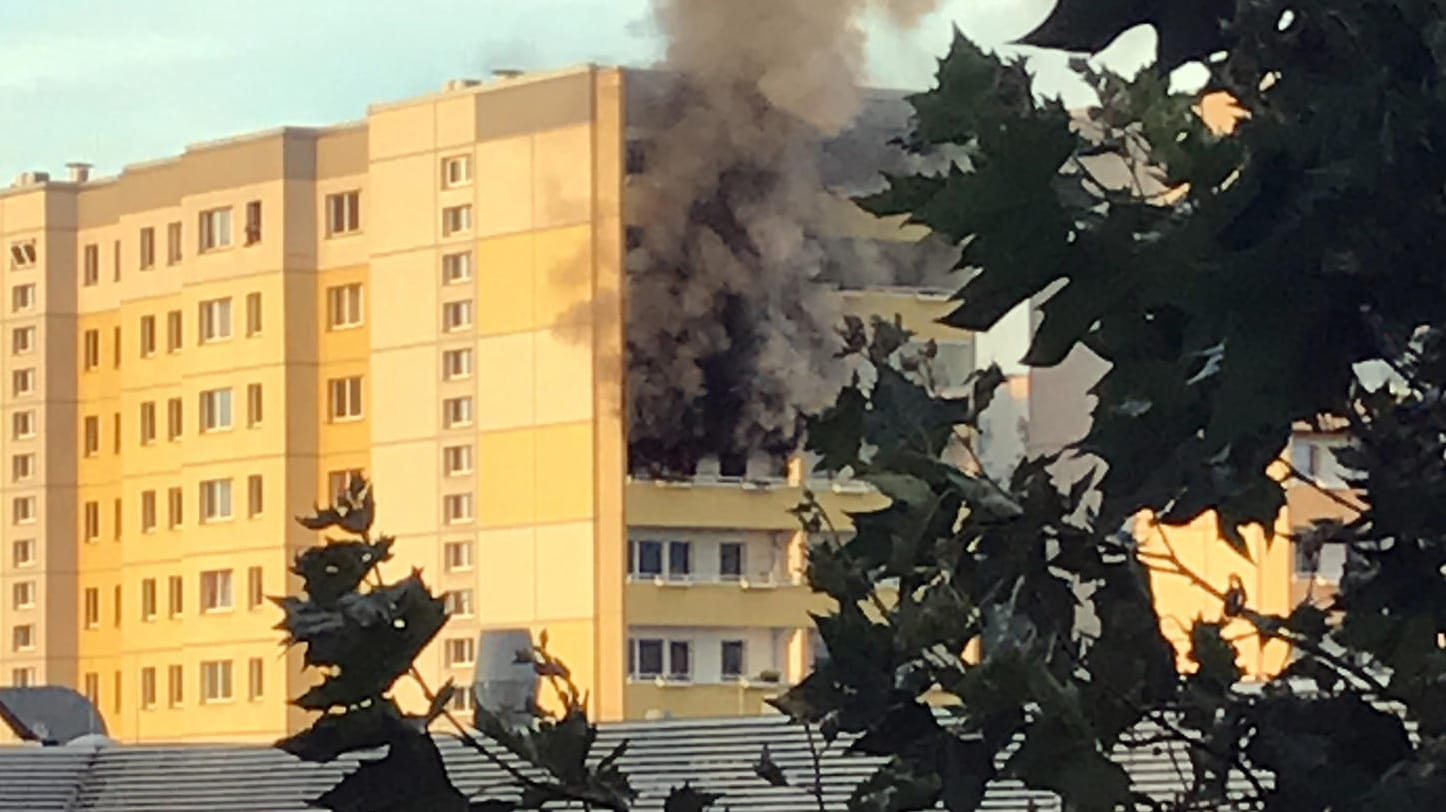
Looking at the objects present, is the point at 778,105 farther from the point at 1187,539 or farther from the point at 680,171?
the point at 1187,539

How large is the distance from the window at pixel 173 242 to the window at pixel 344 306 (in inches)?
144

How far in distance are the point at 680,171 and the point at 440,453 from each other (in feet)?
27.2

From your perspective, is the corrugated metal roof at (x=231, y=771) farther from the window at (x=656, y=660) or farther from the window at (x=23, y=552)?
the window at (x=23, y=552)

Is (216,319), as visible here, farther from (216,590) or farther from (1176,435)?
(1176,435)

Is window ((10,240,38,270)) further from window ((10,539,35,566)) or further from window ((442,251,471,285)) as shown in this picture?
window ((442,251,471,285))

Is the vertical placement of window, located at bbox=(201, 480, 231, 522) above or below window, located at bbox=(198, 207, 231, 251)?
below

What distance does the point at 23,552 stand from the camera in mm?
74625

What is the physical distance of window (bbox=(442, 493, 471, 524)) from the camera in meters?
63.4

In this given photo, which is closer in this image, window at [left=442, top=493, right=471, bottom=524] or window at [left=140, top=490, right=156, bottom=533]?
window at [left=442, top=493, right=471, bottom=524]

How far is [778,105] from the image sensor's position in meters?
56.4

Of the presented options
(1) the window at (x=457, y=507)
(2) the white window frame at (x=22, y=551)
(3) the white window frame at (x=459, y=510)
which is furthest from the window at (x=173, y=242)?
(3) the white window frame at (x=459, y=510)

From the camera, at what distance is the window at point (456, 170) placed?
6309cm

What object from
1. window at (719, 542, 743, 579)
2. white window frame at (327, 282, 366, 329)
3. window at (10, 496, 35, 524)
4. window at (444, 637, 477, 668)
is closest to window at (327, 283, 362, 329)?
white window frame at (327, 282, 366, 329)

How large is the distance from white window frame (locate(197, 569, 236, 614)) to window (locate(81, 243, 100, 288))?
6916 millimetres
